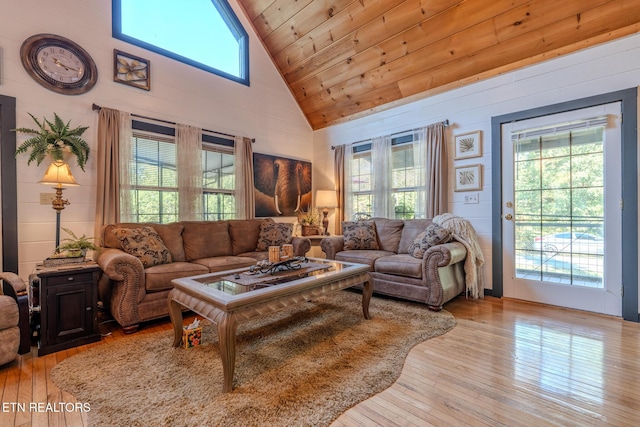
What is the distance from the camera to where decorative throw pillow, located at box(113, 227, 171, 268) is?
9.32 feet

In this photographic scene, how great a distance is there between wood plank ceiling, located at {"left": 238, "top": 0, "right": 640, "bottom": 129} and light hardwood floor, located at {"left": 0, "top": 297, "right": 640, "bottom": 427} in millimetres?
2881

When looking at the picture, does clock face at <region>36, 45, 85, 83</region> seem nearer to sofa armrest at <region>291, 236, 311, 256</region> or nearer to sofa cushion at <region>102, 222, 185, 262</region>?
sofa cushion at <region>102, 222, 185, 262</region>

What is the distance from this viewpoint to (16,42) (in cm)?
279

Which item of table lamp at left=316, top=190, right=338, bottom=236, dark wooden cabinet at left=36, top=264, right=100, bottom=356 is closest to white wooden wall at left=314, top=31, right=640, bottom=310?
table lamp at left=316, top=190, right=338, bottom=236

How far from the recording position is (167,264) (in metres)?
3.00

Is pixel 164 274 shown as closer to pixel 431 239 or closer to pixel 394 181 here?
pixel 431 239

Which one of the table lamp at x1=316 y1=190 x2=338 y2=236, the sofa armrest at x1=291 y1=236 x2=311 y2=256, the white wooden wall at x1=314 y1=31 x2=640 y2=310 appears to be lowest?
the sofa armrest at x1=291 y1=236 x2=311 y2=256

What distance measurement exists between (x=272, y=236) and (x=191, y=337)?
191 centimetres

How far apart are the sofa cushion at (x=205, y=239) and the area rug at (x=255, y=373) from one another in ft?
3.67

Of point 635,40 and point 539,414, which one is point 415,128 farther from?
point 539,414

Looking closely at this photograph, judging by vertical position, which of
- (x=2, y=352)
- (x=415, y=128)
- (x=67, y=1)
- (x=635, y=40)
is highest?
(x=67, y=1)

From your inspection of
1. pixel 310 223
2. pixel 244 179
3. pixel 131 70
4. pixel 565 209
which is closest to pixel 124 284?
pixel 244 179

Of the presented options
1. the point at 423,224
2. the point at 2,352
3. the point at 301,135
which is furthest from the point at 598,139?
the point at 2,352

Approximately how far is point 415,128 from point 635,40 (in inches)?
86.9
